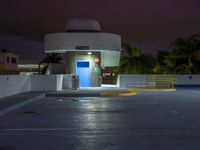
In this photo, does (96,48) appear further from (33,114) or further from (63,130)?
(63,130)

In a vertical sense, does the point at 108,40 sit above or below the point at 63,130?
above

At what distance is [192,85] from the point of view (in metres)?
40.5

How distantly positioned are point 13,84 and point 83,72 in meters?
10.9

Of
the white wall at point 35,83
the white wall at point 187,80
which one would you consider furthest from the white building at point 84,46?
the white wall at point 187,80

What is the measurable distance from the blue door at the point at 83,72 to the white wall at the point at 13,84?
6.51 m

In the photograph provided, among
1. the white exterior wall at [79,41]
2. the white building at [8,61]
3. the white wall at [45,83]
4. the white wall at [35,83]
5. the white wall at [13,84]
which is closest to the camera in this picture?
the white wall at [13,84]

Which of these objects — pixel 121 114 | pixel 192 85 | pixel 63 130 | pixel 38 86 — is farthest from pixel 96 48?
pixel 63 130

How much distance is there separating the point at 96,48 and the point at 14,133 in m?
22.8

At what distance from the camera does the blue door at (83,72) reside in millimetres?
33938

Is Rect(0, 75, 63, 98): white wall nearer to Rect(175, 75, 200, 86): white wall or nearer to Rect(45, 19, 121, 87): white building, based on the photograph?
Rect(45, 19, 121, 87): white building

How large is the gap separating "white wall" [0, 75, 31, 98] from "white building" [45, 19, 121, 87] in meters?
6.08

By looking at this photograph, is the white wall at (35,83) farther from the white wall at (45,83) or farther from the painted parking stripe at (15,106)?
the painted parking stripe at (15,106)

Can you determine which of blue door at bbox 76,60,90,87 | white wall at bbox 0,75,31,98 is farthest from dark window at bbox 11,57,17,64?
white wall at bbox 0,75,31,98

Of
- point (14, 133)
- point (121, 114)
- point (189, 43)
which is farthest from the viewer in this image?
point (189, 43)
